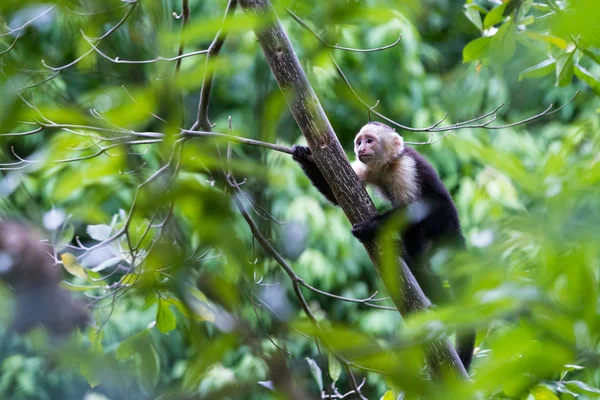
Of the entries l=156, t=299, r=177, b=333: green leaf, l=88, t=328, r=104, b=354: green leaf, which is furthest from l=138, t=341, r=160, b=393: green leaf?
l=156, t=299, r=177, b=333: green leaf

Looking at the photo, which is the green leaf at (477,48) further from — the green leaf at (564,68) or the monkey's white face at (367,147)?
the monkey's white face at (367,147)

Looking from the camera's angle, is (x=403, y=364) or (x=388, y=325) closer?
(x=403, y=364)

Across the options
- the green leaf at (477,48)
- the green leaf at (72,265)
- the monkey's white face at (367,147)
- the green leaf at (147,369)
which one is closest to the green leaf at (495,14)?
the green leaf at (477,48)

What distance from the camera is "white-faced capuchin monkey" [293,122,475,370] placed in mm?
2928

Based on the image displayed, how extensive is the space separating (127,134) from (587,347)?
54 centimetres

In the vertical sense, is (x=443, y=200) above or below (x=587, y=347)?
below

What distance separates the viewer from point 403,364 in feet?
1.63

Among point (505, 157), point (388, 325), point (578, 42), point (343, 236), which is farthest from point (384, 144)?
point (505, 157)

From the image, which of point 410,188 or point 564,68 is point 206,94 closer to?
point 564,68

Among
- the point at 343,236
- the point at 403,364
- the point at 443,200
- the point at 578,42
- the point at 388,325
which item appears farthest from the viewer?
the point at 388,325

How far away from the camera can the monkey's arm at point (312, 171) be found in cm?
259

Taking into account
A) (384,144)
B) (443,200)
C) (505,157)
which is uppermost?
(505,157)

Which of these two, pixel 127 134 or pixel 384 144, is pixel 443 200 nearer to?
pixel 384 144

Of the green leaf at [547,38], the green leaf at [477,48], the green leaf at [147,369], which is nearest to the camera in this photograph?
the green leaf at [147,369]
